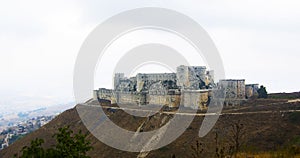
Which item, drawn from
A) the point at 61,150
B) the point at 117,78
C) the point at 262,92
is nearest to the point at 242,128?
the point at 262,92

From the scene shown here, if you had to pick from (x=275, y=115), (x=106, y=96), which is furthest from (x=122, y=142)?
(x=106, y=96)

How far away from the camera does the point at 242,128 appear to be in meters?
63.4

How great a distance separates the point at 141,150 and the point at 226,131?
15.2 metres

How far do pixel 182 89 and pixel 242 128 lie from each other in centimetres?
2437

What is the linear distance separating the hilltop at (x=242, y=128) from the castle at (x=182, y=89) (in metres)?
4.51

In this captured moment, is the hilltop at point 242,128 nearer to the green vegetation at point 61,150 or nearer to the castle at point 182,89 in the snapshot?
the castle at point 182,89

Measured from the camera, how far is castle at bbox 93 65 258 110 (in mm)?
82562

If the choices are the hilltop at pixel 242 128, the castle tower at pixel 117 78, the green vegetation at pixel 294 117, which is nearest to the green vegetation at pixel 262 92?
the hilltop at pixel 242 128

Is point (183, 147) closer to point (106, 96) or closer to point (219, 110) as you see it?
point (219, 110)

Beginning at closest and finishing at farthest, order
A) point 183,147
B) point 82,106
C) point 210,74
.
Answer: point 183,147, point 210,74, point 82,106

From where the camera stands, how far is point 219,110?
256 ft

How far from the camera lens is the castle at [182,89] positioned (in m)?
82.6

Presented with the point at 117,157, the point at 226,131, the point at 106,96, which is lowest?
the point at 117,157

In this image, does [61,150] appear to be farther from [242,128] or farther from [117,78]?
[117,78]
